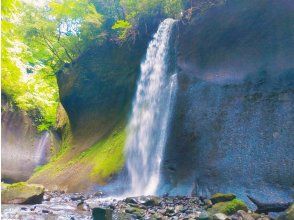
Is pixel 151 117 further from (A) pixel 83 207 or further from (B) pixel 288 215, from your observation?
(B) pixel 288 215

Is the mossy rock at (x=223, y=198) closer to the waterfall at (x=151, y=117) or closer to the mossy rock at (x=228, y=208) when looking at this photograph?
the mossy rock at (x=228, y=208)

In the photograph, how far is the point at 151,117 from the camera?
1347 cm

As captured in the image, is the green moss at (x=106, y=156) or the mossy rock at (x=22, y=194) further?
the green moss at (x=106, y=156)

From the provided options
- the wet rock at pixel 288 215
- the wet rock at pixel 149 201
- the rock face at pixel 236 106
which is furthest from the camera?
the rock face at pixel 236 106

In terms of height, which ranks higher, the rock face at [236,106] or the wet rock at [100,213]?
the rock face at [236,106]

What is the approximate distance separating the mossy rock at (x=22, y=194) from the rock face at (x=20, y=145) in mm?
12815

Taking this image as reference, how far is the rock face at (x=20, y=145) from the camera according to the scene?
21452 mm

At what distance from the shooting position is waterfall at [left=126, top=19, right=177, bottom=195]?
12.0 meters

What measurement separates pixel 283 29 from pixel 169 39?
5255 mm

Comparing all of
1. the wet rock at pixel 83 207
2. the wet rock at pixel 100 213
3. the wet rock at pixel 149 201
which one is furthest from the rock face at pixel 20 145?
the wet rock at pixel 100 213

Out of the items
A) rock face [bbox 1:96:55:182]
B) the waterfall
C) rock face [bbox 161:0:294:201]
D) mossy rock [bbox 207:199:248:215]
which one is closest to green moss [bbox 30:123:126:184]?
the waterfall

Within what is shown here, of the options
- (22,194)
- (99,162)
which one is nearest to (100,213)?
(22,194)

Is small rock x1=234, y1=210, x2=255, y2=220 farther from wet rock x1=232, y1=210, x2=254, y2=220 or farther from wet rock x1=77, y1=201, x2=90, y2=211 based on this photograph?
wet rock x1=77, y1=201, x2=90, y2=211

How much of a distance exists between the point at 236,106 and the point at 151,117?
4323 millimetres
